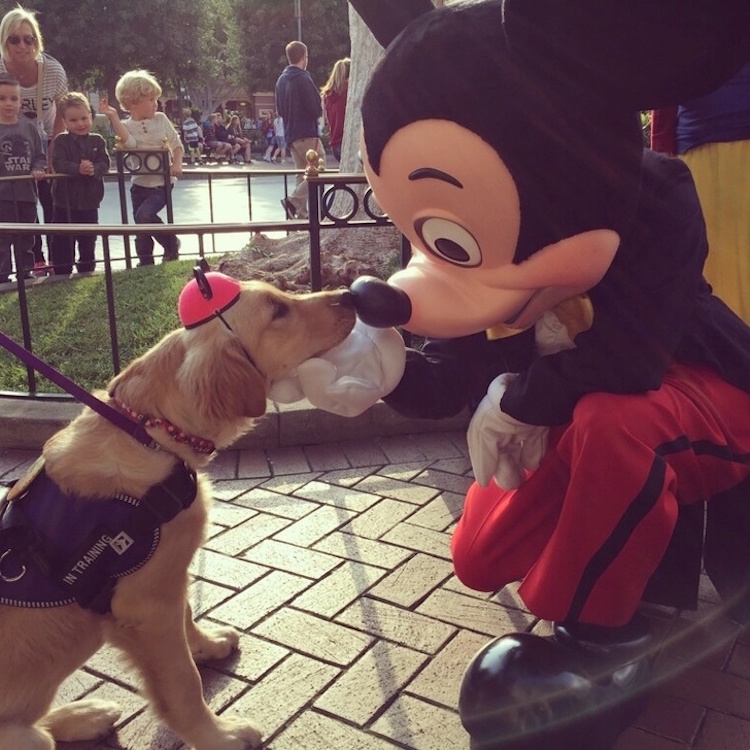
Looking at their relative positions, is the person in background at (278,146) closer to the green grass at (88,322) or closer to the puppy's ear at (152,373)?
the green grass at (88,322)

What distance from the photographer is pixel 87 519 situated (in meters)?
2.48

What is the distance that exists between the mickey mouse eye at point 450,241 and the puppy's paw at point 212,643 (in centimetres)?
164

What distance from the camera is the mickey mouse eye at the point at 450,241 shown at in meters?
2.37

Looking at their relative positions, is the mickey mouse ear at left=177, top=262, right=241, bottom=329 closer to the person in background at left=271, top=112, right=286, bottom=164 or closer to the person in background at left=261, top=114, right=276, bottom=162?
the person in background at left=271, top=112, right=286, bottom=164

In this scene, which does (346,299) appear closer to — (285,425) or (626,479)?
(626,479)

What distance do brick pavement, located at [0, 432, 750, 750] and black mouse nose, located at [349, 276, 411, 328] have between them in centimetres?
130

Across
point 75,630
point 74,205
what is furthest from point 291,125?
point 75,630

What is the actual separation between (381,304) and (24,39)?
8495 millimetres

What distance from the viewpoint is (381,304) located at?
2.48 metres

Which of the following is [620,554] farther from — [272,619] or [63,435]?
[63,435]

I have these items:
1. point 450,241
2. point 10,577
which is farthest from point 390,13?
point 10,577

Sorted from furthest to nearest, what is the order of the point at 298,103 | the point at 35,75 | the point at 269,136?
1. the point at 269,136
2. the point at 298,103
3. the point at 35,75

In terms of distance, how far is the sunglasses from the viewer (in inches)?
359

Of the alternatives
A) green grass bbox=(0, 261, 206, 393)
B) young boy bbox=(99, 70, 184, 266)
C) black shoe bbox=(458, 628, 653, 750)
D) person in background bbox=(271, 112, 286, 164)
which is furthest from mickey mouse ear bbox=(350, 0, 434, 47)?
person in background bbox=(271, 112, 286, 164)
